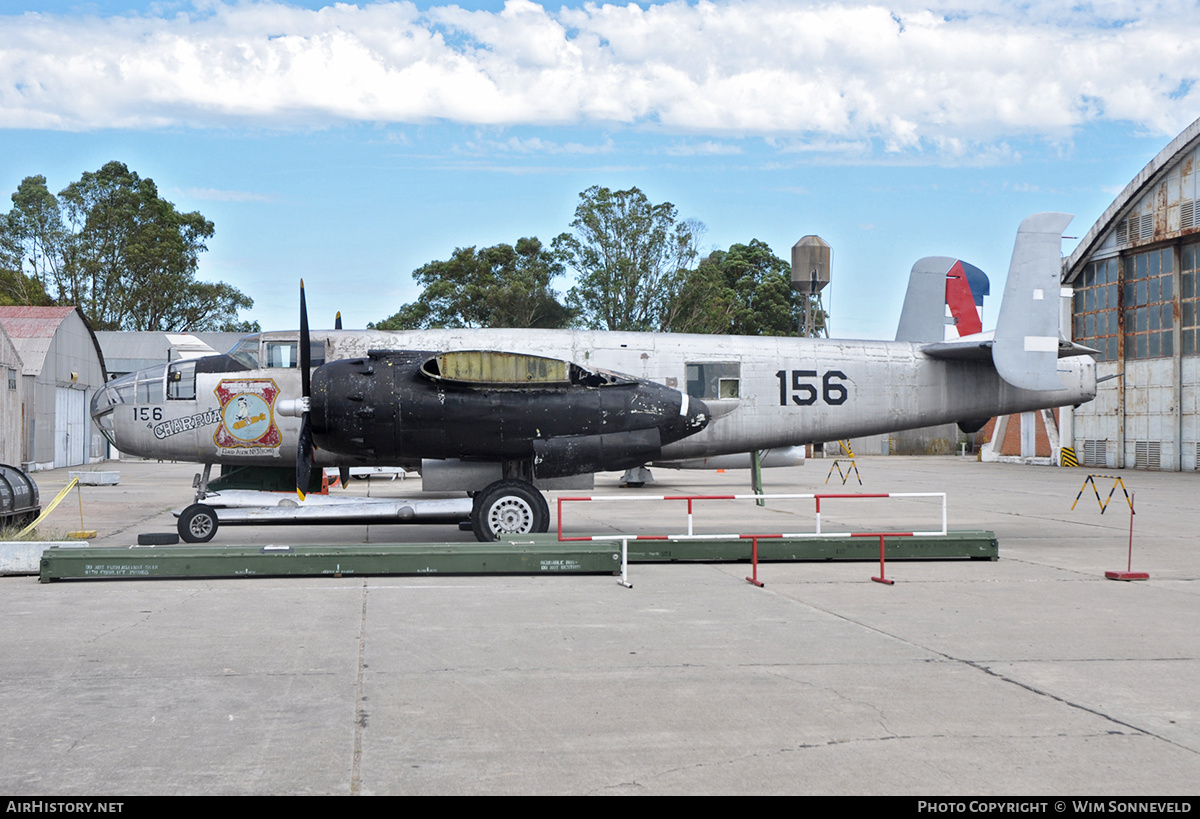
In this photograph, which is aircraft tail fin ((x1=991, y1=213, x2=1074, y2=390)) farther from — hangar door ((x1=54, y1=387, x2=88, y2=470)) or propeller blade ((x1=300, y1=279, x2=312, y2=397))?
hangar door ((x1=54, y1=387, x2=88, y2=470))

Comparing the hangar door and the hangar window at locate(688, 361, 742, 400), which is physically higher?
the hangar window at locate(688, 361, 742, 400)

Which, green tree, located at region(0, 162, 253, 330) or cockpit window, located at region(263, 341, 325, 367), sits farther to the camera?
green tree, located at region(0, 162, 253, 330)

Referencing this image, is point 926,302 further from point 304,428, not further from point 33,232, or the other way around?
point 33,232

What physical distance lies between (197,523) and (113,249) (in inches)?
2638

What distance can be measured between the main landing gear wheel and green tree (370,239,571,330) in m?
49.2

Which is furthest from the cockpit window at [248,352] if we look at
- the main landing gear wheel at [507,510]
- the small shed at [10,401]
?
the small shed at [10,401]

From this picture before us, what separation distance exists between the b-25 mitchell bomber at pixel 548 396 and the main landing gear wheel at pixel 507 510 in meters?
0.02

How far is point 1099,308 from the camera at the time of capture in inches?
1773

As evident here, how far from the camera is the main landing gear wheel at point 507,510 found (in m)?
14.2

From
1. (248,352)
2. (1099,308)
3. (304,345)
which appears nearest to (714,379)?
(304,345)

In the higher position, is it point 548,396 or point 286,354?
point 286,354

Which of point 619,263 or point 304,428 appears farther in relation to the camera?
point 619,263

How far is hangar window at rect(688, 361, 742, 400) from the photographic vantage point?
16328mm

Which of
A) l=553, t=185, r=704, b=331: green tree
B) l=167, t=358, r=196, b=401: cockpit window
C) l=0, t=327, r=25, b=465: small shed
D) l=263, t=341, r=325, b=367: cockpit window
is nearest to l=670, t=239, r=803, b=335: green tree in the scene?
l=553, t=185, r=704, b=331: green tree
